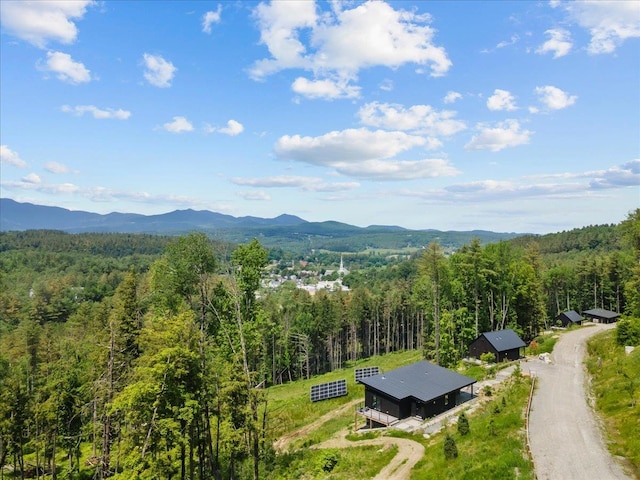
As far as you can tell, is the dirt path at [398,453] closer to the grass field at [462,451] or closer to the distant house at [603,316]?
the grass field at [462,451]

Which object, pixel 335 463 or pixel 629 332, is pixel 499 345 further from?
pixel 335 463

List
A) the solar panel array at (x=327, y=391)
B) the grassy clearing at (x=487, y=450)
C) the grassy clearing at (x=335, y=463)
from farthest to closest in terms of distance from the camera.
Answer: the solar panel array at (x=327, y=391) → the grassy clearing at (x=335, y=463) → the grassy clearing at (x=487, y=450)

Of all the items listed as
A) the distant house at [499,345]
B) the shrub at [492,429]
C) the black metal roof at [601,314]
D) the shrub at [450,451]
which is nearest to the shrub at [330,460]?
the shrub at [450,451]

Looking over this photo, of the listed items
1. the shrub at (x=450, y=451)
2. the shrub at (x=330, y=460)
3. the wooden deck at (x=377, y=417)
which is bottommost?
the wooden deck at (x=377, y=417)

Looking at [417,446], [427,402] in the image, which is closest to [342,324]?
[427,402]

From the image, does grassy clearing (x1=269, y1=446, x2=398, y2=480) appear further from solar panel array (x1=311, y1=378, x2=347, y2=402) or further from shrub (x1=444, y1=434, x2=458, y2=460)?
solar panel array (x1=311, y1=378, x2=347, y2=402)

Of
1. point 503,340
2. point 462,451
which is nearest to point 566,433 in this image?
point 462,451
